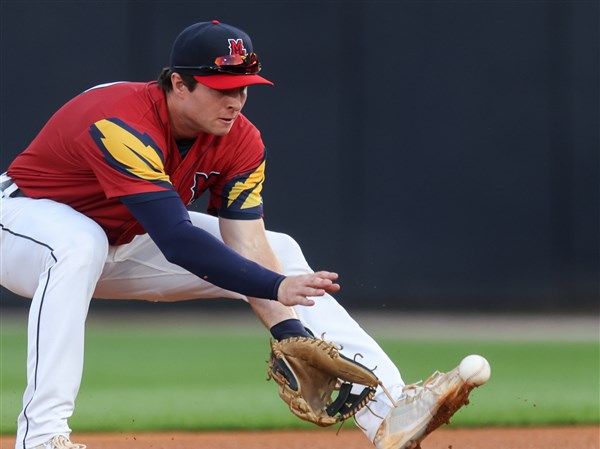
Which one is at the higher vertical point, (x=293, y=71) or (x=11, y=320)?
(x=293, y=71)

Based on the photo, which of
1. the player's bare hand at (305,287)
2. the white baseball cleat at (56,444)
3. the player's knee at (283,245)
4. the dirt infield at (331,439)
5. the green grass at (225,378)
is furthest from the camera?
the green grass at (225,378)

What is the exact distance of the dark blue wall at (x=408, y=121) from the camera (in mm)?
7770

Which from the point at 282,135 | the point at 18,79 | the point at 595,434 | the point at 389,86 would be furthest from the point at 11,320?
the point at 595,434

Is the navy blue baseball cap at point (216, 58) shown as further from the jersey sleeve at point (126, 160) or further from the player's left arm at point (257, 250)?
the player's left arm at point (257, 250)

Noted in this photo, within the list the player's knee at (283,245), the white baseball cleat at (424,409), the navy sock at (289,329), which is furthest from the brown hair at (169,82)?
the white baseball cleat at (424,409)

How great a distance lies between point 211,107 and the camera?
3061mm

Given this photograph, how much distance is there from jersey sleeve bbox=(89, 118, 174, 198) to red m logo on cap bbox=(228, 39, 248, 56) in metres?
0.33

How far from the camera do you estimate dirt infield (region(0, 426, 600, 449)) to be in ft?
12.8

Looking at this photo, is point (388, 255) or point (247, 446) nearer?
point (247, 446)

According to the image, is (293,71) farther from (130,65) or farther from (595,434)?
(595,434)

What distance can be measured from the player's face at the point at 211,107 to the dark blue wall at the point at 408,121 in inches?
183

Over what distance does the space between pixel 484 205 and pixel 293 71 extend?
1.64 metres

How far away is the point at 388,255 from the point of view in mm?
7801

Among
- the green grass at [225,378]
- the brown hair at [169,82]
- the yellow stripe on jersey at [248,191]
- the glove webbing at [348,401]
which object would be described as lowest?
the green grass at [225,378]
